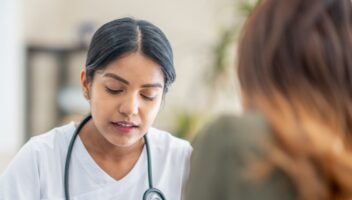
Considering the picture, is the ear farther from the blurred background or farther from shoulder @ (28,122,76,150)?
the blurred background

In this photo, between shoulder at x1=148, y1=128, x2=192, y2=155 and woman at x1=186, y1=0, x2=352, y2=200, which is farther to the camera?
shoulder at x1=148, y1=128, x2=192, y2=155

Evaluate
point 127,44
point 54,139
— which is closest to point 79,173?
point 54,139

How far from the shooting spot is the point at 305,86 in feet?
3.51

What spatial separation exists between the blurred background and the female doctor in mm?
2074

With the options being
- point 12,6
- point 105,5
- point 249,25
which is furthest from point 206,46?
point 249,25

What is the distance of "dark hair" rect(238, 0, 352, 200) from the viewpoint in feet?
3.43

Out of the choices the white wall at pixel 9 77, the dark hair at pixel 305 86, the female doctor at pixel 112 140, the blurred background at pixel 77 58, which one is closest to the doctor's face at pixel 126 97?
the female doctor at pixel 112 140

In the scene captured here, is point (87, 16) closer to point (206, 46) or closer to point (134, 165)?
point (206, 46)

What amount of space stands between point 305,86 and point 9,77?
3925 mm

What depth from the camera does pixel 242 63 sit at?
1.12 metres

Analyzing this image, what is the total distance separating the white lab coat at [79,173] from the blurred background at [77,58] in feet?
6.72

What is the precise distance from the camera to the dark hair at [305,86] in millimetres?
1045

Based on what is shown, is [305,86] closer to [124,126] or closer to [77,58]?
[124,126]

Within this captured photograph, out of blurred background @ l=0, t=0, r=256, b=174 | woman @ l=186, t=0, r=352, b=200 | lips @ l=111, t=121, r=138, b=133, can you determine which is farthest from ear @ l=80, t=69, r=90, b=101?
blurred background @ l=0, t=0, r=256, b=174
